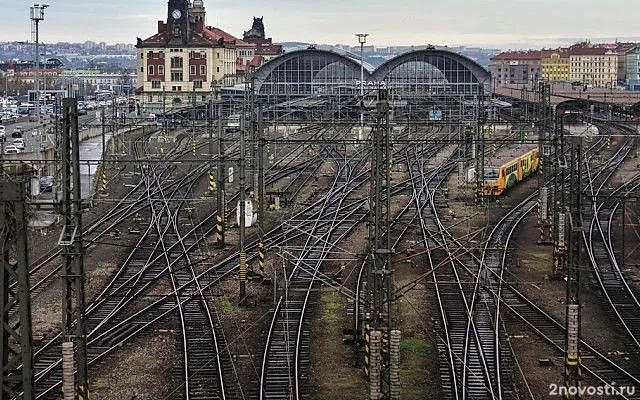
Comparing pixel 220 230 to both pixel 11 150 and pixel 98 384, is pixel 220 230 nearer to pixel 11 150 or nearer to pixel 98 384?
pixel 98 384

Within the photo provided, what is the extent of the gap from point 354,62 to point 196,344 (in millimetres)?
47005

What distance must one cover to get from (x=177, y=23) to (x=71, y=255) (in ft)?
198

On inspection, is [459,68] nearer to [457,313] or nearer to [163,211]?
[163,211]

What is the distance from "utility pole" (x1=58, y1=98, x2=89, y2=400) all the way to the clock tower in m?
59.8

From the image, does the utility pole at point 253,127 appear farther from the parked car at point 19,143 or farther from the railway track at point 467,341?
the parked car at point 19,143

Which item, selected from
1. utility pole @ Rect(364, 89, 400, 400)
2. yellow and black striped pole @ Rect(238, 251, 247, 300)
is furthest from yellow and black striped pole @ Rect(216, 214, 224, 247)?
utility pole @ Rect(364, 89, 400, 400)

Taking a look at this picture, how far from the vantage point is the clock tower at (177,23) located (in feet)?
230

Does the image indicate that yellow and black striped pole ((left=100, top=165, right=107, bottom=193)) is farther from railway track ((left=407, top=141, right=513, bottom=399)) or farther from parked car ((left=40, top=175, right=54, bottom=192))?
railway track ((left=407, top=141, right=513, bottom=399))

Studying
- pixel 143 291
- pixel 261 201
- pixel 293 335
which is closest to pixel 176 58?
pixel 261 201

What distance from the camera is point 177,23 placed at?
230 ft

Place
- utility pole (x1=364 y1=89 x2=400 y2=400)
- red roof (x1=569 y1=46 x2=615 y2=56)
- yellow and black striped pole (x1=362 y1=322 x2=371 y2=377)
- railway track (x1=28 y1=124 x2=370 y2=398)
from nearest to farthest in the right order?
utility pole (x1=364 y1=89 x2=400 y2=400) < yellow and black striped pole (x1=362 y1=322 x2=371 y2=377) < railway track (x1=28 y1=124 x2=370 y2=398) < red roof (x1=569 y1=46 x2=615 y2=56)

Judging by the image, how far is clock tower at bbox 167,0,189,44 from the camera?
70062 mm

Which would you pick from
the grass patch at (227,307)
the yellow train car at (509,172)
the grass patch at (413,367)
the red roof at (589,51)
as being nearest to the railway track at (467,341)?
the grass patch at (413,367)

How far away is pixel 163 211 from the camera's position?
27.5 metres
